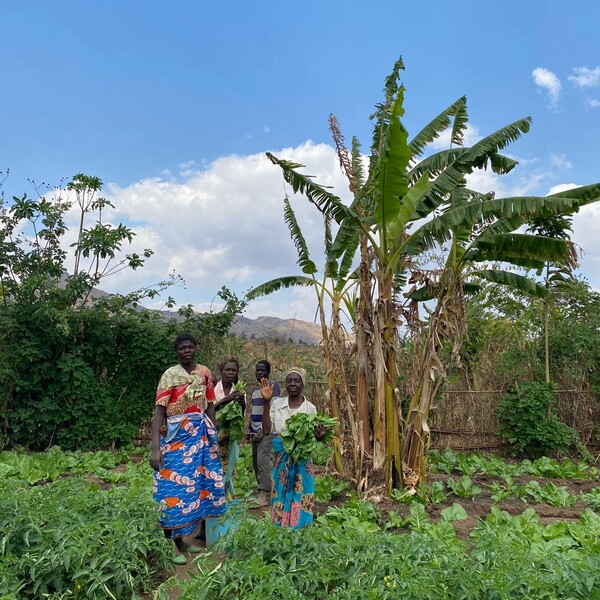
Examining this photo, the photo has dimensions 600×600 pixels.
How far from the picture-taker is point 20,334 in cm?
970

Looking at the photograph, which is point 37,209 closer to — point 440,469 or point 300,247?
point 300,247

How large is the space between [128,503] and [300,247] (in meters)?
5.10

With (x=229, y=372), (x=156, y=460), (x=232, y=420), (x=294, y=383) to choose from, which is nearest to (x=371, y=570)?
(x=156, y=460)

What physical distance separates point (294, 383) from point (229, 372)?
44.3 inches

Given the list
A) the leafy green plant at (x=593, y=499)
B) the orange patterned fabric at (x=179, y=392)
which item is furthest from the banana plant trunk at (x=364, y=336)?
the leafy green plant at (x=593, y=499)

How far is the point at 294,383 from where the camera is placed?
5480 millimetres

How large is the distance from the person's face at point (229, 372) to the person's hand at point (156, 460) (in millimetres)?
1602

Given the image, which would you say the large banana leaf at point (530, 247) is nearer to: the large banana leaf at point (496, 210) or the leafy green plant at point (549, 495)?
the large banana leaf at point (496, 210)

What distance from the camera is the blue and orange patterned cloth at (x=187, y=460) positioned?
4828mm

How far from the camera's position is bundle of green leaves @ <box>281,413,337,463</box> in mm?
4891

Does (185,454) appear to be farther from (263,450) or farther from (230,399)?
(263,450)

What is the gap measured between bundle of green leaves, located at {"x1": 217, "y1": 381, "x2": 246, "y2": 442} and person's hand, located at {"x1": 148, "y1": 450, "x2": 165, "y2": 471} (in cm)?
80

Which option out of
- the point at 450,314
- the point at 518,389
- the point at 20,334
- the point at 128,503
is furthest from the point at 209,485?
the point at 518,389

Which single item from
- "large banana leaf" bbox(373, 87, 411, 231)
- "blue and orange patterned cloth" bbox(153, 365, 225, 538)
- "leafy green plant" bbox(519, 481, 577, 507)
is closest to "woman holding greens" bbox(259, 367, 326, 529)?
"blue and orange patterned cloth" bbox(153, 365, 225, 538)
